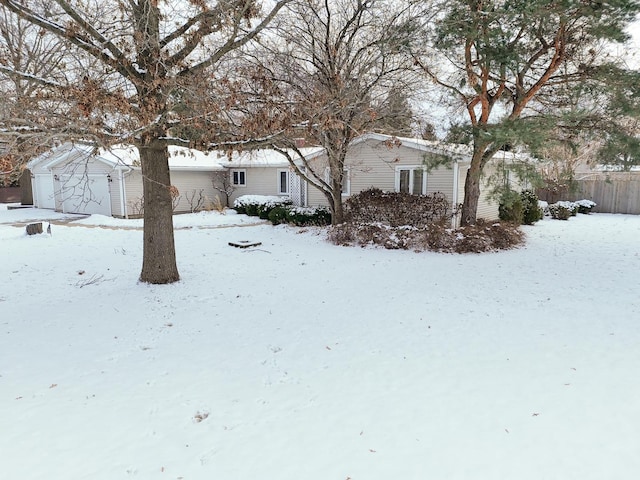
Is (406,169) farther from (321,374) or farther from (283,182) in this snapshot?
(321,374)

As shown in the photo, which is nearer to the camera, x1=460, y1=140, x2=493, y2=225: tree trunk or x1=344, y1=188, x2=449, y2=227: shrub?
x1=460, y1=140, x2=493, y2=225: tree trunk

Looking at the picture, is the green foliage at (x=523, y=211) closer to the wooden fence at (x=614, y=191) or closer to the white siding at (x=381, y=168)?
the white siding at (x=381, y=168)

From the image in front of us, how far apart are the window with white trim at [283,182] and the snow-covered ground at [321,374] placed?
10871 millimetres

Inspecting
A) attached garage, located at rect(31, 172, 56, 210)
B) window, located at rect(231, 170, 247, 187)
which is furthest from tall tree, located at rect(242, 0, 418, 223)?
attached garage, located at rect(31, 172, 56, 210)

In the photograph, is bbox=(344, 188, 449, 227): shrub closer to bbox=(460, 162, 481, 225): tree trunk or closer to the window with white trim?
→ bbox=(460, 162, 481, 225): tree trunk

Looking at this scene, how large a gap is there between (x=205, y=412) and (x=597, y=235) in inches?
550

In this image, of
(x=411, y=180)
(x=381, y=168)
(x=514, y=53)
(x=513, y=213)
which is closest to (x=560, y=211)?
(x=513, y=213)

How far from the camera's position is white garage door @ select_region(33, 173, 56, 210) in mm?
21469

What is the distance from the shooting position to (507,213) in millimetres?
16297

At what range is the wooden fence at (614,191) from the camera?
64.5ft

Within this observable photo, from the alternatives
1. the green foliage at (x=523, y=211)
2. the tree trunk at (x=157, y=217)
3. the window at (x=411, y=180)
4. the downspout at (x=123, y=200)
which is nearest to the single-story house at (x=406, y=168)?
the window at (x=411, y=180)

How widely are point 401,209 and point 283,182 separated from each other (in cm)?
798

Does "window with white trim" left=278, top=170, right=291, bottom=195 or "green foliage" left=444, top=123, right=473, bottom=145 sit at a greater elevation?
"green foliage" left=444, top=123, right=473, bottom=145

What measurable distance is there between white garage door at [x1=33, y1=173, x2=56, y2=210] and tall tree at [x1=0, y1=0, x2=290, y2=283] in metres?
16.8
